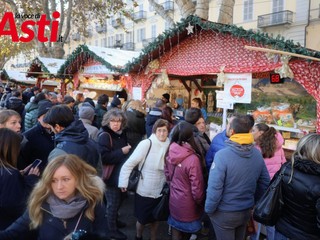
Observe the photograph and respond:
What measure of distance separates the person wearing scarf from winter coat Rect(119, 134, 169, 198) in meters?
0.86

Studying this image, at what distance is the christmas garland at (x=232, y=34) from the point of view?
181 inches

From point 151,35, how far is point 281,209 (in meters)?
32.8

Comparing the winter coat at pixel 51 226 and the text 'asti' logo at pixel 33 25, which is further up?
the text 'asti' logo at pixel 33 25

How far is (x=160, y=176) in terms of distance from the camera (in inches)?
143

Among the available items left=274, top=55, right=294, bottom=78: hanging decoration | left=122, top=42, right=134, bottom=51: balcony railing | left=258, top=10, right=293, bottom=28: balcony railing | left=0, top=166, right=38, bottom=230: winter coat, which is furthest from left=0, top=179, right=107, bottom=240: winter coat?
left=122, top=42, right=134, bottom=51: balcony railing

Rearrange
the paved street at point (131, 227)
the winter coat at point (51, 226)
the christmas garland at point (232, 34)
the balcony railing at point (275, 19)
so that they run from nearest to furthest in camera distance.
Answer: the winter coat at point (51, 226) → the paved street at point (131, 227) → the christmas garland at point (232, 34) → the balcony railing at point (275, 19)

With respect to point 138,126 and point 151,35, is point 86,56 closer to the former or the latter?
point 138,126

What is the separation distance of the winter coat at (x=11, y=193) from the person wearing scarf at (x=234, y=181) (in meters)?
1.59

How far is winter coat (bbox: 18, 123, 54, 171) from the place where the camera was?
10.9ft

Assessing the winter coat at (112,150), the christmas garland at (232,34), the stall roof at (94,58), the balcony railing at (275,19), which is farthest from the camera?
the balcony railing at (275,19)

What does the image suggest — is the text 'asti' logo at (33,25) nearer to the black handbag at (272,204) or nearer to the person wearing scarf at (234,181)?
the person wearing scarf at (234,181)

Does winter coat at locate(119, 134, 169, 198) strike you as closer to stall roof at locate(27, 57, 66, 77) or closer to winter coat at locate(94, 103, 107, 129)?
winter coat at locate(94, 103, 107, 129)

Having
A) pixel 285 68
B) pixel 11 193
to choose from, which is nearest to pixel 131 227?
pixel 11 193

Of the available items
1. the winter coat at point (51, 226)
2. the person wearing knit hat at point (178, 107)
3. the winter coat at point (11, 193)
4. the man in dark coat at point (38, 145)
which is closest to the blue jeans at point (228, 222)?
the winter coat at point (51, 226)
